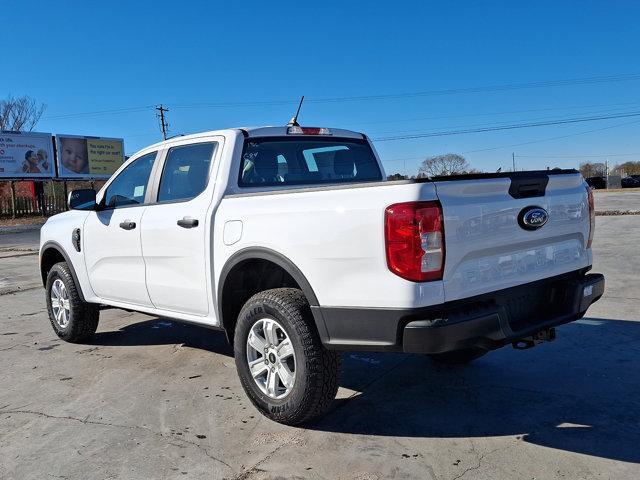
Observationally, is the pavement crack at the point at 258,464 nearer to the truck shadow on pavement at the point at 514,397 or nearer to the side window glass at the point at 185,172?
the truck shadow on pavement at the point at 514,397

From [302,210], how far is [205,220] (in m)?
0.98

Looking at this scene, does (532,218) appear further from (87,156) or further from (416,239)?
(87,156)

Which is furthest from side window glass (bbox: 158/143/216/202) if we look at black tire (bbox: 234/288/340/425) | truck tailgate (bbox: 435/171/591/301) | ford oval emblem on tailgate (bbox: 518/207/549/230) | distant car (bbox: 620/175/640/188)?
distant car (bbox: 620/175/640/188)

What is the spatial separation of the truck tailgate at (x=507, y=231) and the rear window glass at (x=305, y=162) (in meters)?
1.78

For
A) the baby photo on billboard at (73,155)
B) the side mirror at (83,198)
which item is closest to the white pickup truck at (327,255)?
the side mirror at (83,198)

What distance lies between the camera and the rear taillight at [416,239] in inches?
108

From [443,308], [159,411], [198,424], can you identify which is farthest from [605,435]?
[159,411]

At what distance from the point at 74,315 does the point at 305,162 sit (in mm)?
2853

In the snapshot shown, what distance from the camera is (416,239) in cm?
275

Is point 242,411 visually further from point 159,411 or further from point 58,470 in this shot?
point 58,470

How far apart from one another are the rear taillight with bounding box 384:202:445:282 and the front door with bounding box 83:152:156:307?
2536 millimetres

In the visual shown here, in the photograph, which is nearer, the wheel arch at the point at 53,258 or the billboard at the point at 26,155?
the wheel arch at the point at 53,258

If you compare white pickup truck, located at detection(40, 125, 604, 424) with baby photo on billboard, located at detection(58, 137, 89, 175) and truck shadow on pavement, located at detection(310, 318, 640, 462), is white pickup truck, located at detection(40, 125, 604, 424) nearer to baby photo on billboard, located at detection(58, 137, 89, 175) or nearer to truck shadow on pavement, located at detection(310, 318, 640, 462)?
truck shadow on pavement, located at detection(310, 318, 640, 462)

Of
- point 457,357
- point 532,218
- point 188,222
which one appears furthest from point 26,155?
point 532,218
